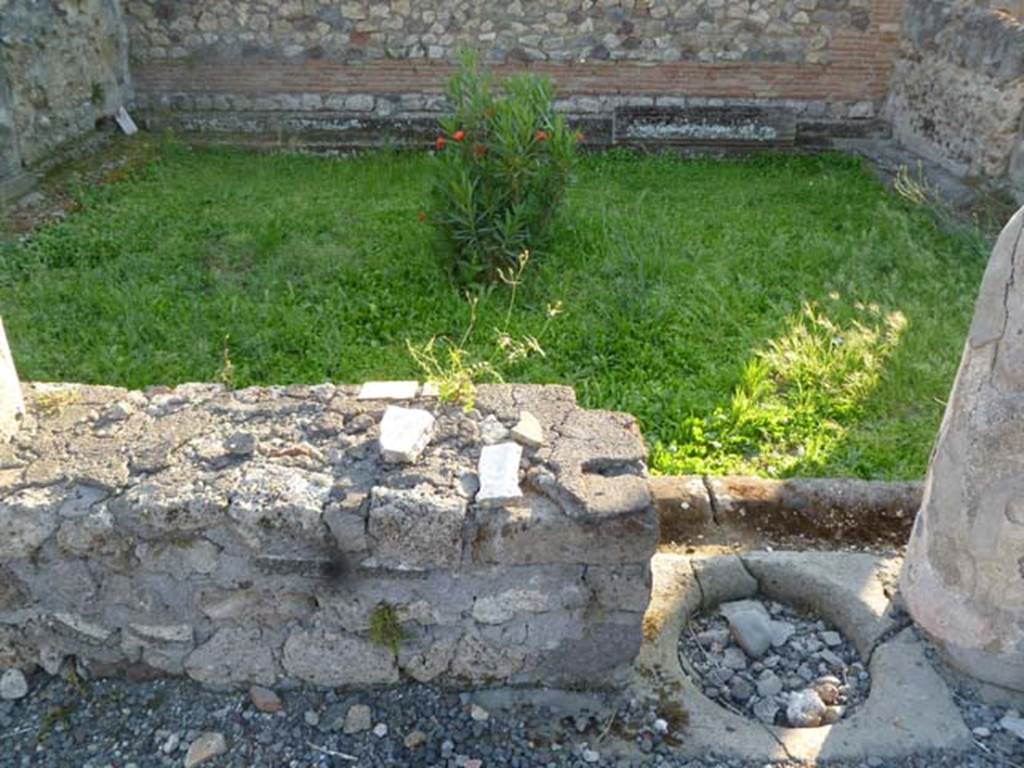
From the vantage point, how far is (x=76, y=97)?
718cm

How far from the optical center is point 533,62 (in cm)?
793

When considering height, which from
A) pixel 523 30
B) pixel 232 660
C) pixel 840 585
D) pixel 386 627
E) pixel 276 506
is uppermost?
pixel 523 30

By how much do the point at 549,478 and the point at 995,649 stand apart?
4.25 feet

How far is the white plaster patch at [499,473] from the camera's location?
89.0 inches

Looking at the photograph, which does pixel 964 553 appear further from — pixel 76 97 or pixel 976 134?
pixel 76 97

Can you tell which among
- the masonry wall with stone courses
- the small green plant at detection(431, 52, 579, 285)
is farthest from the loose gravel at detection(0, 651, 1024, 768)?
the masonry wall with stone courses

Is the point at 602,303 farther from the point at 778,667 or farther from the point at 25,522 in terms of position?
the point at 25,522

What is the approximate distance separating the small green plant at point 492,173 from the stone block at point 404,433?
101 inches

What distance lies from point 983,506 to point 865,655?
2.04 feet

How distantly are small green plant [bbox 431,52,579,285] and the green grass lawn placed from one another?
199 mm

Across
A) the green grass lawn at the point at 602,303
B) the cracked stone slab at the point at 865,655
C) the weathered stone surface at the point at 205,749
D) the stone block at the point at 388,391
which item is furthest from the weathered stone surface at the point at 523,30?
the weathered stone surface at the point at 205,749

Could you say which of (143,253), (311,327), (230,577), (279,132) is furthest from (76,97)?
(230,577)

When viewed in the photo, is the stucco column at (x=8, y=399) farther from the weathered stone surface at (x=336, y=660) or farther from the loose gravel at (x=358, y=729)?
the weathered stone surface at (x=336, y=660)

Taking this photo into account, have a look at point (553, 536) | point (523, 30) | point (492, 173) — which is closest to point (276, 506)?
point (553, 536)
